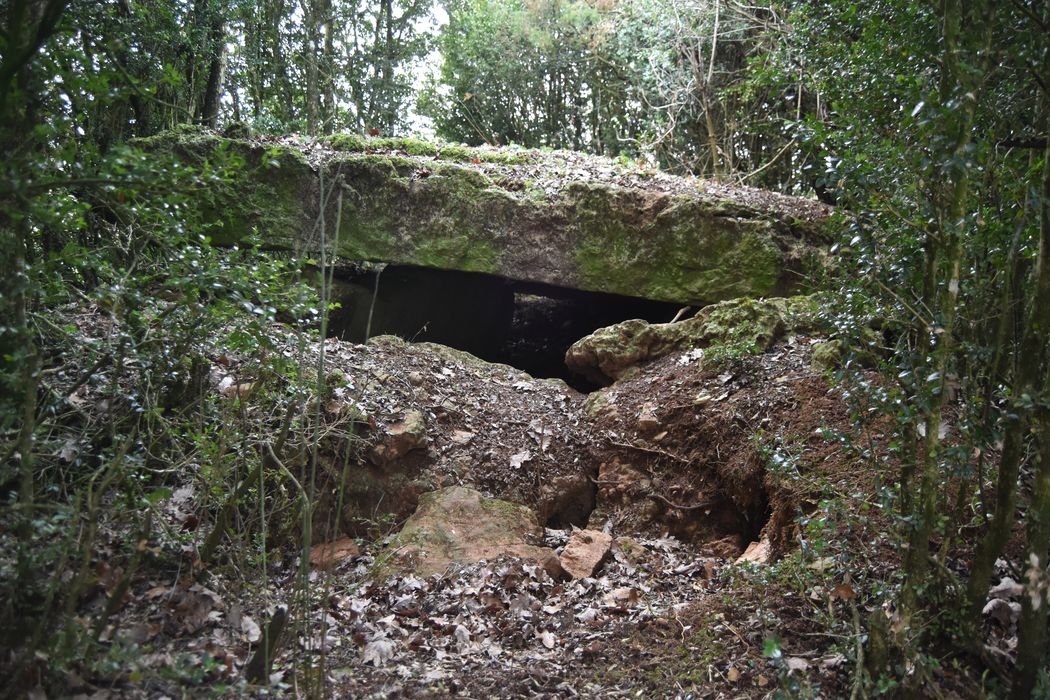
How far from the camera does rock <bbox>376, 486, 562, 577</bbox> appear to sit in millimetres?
4230

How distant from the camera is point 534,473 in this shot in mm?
5324

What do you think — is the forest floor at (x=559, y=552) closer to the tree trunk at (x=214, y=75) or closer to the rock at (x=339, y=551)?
the rock at (x=339, y=551)

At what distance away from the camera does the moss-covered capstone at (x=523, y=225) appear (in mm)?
6973

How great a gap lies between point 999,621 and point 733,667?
1.16 m

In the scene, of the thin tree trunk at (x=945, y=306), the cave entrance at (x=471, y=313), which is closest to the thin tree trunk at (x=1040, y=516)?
the thin tree trunk at (x=945, y=306)

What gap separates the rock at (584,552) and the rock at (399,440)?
1.30 m

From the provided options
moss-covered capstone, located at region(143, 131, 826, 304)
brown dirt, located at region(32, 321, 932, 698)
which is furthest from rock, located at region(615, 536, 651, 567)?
moss-covered capstone, located at region(143, 131, 826, 304)

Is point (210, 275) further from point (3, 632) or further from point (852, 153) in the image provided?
point (852, 153)

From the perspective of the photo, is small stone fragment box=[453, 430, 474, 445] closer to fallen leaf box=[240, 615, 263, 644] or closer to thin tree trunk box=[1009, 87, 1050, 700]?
fallen leaf box=[240, 615, 263, 644]

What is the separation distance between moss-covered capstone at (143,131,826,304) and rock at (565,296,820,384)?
940 millimetres

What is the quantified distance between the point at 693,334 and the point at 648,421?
107 centimetres

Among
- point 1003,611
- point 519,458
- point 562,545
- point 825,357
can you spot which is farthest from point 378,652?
point 825,357

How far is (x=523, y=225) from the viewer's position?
708 centimetres

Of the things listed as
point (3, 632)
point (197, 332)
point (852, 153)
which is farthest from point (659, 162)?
point (3, 632)
